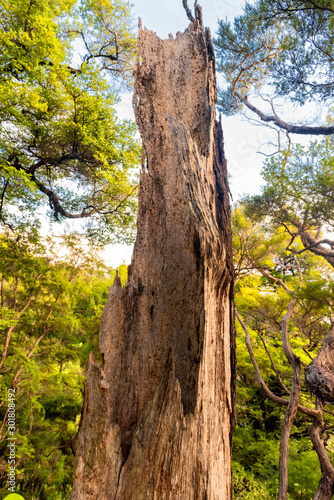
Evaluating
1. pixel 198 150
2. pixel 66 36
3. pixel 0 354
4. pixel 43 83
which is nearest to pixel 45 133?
pixel 43 83

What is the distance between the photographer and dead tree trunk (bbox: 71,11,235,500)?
3.53ft

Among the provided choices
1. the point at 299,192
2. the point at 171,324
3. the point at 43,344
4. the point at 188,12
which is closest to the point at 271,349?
the point at 299,192

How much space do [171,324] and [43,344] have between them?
7.46 meters

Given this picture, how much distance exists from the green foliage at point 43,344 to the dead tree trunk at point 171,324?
4.77m

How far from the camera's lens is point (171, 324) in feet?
4.72

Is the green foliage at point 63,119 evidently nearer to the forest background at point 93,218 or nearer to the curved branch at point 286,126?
the forest background at point 93,218

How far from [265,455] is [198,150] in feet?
28.7

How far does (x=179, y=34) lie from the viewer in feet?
6.57

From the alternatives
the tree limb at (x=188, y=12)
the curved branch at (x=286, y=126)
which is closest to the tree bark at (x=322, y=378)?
the tree limb at (x=188, y=12)

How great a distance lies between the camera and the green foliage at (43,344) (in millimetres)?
5922

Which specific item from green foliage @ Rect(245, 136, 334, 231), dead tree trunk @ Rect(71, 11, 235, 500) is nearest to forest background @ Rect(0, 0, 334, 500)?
green foliage @ Rect(245, 136, 334, 231)

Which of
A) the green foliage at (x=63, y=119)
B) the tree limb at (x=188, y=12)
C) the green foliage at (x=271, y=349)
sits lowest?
the green foliage at (x=271, y=349)

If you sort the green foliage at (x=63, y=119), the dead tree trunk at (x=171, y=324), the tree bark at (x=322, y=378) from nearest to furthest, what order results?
the dead tree trunk at (x=171, y=324) → the tree bark at (x=322, y=378) → the green foliage at (x=63, y=119)

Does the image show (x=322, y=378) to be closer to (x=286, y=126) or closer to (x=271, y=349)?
(x=271, y=349)
